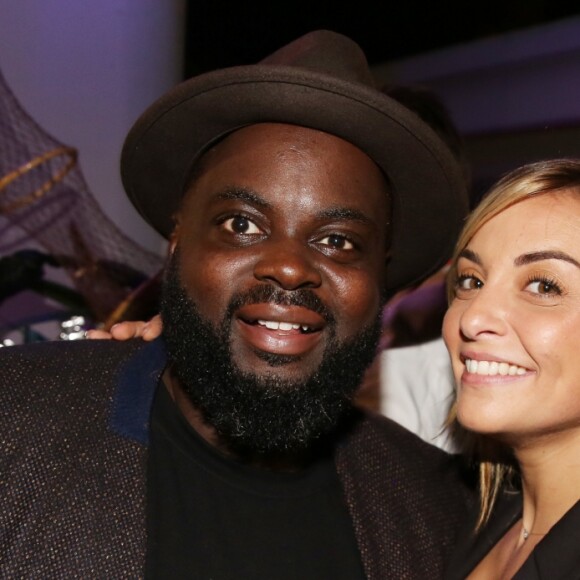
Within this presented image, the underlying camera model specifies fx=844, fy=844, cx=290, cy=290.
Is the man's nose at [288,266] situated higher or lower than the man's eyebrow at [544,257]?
lower

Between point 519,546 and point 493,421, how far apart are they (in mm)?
398

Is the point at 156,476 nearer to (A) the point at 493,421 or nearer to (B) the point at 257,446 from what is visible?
(B) the point at 257,446

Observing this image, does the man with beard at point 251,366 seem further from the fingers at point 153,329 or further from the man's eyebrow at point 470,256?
the man's eyebrow at point 470,256

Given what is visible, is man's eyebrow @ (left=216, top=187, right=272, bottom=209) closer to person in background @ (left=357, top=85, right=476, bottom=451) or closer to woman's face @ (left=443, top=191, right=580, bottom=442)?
woman's face @ (left=443, top=191, right=580, bottom=442)

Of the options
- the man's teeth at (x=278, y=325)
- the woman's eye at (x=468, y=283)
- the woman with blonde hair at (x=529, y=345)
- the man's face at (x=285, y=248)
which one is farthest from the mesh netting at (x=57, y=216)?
the woman with blonde hair at (x=529, y=345)

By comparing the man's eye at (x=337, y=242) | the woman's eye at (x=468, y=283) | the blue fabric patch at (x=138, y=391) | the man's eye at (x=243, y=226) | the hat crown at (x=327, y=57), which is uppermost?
the hat crown at (x=327, y=57)

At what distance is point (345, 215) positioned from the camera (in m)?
1.98

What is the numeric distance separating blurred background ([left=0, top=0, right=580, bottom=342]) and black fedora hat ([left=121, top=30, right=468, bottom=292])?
13.8 inches

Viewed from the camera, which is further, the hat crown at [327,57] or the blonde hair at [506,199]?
the hat crown at [327,57]

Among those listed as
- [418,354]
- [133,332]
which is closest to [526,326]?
[133,332]

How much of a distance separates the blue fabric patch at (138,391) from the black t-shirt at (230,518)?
8 centimetres

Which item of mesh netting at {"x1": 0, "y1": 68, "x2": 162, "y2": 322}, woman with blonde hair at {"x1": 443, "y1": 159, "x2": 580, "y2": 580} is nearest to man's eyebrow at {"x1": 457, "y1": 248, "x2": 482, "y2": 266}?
woman with blonde hair at {"x1": 443, "y1": 159, "x2": 580, "y2": 580}

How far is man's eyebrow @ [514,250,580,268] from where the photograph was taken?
176 cm

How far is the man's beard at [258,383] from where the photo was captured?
191 cm
